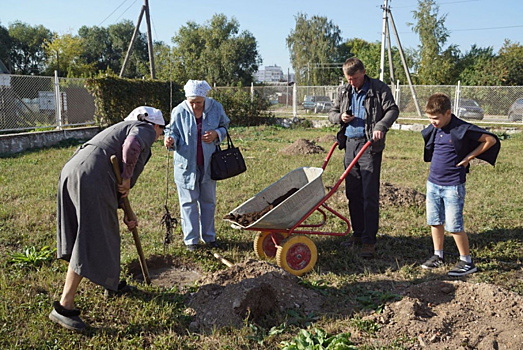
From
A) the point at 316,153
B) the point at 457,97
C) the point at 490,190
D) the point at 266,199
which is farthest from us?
the point at 457,97

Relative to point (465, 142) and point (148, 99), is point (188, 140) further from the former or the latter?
point (148, 99)

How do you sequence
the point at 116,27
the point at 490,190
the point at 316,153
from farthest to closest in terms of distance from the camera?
the point at 116,27, the point at 316,153, the point at 490,190

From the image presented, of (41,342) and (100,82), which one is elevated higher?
(100,82)

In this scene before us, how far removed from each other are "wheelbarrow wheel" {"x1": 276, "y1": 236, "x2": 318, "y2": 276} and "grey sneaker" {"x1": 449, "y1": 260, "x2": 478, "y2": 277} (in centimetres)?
134

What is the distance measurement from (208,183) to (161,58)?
27158mm

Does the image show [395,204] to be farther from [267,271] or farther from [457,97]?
[457,97]

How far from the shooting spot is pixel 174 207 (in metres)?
6.78

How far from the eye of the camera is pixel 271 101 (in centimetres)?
2283

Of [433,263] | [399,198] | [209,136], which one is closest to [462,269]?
[433,263]

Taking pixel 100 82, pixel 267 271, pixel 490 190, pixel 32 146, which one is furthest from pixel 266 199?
pixel 100 82

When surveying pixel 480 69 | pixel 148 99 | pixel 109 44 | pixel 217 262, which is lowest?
pixel 217 262

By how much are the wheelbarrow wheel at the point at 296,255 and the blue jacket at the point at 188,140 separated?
1.23 meters

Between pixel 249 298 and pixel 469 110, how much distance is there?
787 inches

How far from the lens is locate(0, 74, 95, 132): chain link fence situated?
12617mm
